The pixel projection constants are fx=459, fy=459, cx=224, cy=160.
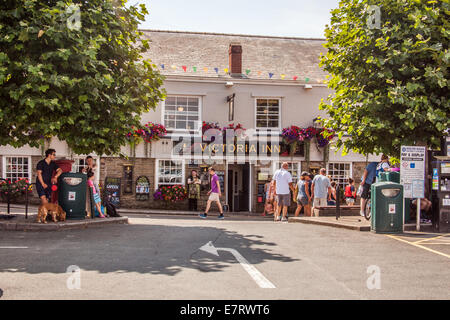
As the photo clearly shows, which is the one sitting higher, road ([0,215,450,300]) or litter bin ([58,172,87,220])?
litter bin ([58,172,87,220])

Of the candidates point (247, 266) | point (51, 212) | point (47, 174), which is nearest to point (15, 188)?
point (47, 174)

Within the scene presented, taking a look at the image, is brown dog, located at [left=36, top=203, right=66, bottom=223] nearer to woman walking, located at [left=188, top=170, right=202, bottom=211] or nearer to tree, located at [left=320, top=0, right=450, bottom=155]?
tree, located at [left=320, top=0, right=450, bottom=155]

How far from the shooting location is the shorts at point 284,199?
1501 centimetres

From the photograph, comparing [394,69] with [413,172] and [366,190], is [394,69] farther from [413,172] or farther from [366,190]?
[366,190]

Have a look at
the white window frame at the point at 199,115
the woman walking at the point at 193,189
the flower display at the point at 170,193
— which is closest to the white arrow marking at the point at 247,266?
the woman walking at the point at 193,189

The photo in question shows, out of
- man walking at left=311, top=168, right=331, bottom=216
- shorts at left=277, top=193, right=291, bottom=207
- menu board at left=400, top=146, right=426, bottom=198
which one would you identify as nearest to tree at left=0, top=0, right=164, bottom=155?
shorts at left=277, top=193, right=291, bottom=207

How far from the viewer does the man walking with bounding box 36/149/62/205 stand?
37.9ft

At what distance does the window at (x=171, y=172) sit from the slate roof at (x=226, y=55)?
449cm

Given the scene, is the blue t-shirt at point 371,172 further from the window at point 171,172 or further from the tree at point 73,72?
the window at point 171,172

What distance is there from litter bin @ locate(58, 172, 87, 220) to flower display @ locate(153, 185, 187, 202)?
34.4ft

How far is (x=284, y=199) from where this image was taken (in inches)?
592
